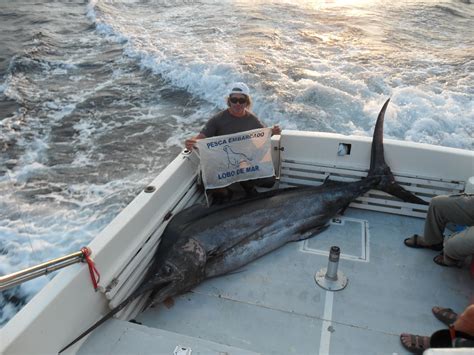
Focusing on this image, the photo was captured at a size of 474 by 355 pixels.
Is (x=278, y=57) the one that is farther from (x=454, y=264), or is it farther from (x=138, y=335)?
(x=138, y=335)

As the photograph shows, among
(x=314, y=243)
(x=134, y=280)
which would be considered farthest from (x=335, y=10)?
(x=134, y=280)

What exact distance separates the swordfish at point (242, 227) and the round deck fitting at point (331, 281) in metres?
0.48

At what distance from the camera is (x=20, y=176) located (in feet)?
20.6

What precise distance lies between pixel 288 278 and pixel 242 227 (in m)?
0.55

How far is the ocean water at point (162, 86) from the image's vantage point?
587 cm

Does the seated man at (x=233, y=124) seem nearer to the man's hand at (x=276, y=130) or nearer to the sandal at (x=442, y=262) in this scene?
the man's hand at (x=276, y=130)

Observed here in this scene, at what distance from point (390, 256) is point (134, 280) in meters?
2.01

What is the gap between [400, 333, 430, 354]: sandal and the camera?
2.50 metres

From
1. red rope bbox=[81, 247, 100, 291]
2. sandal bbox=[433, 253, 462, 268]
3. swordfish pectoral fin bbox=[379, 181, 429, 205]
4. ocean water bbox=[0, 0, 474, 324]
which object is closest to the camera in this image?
red rope bbox=[81, 247, 100, 291]

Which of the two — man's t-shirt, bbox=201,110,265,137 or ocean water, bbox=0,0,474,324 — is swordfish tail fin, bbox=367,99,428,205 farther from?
ocean water, bbox=0,0,474,324

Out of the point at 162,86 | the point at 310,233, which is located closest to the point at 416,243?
the point at 310,233

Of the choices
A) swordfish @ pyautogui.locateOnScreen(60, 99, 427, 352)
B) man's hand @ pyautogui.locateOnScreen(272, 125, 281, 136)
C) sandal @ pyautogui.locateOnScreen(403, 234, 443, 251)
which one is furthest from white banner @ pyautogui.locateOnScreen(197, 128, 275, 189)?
sandal @ pyautogui.locateOnScreen(403, 234, 443, 251)

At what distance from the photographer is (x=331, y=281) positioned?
3.09m

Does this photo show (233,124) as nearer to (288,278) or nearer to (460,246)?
(288,278)
